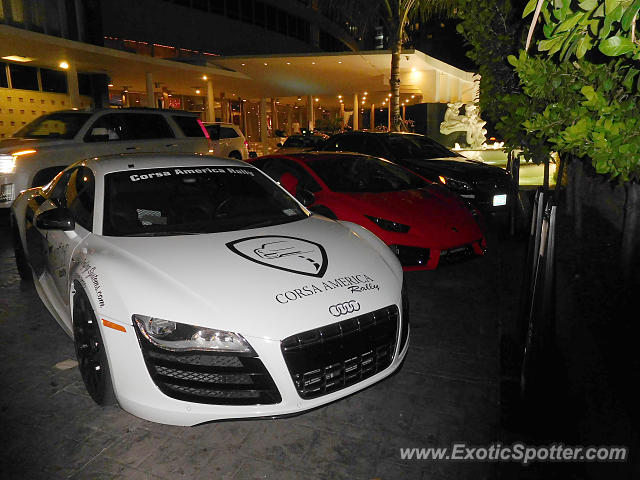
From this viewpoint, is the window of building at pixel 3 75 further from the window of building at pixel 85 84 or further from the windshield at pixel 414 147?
the windshield at pixel 414 147

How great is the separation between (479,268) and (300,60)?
19017 millimetres

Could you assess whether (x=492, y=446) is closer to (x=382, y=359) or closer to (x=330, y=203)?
(x=382, y=359)

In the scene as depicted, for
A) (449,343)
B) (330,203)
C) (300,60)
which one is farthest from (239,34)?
(449,343)

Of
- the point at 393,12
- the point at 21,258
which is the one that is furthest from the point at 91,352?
the point at 393,12

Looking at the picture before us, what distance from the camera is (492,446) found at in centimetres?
279

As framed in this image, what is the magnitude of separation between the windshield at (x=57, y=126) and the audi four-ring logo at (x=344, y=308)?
7905 mm

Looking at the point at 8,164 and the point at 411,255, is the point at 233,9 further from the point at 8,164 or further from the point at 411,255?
the point at 411,255

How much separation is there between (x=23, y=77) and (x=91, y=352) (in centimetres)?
2087

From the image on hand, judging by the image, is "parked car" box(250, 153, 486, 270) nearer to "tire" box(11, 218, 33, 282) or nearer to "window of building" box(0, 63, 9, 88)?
"tire" box(11, 218, 33, 282)

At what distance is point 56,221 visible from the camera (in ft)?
11.3

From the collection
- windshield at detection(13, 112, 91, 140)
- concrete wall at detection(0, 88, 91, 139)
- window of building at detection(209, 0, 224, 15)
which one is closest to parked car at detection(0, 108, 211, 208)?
windshield at detection(13, 112, 91, 140)

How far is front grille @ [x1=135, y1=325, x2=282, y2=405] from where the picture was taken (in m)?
2.57

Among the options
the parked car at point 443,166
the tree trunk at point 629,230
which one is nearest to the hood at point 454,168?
the parked car at point 443,166

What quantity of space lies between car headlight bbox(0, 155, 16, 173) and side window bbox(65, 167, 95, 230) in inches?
166
